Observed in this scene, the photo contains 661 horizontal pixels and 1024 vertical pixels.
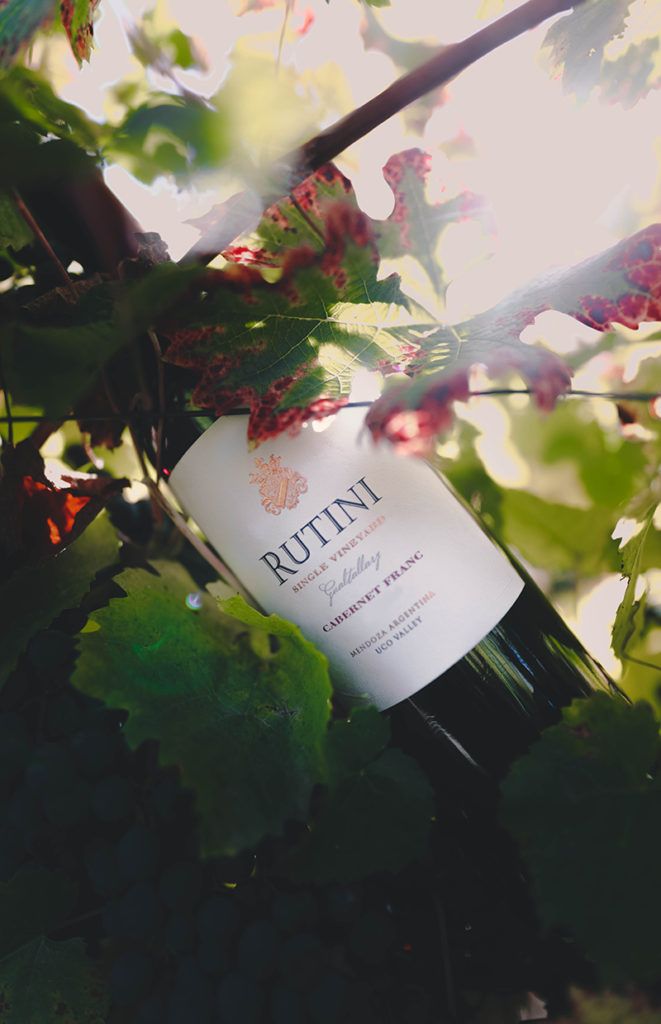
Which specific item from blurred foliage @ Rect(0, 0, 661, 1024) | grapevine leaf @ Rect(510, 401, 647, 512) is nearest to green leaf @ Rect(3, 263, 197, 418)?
blurred foliage @ Rect(0, 0, 661, 1024)

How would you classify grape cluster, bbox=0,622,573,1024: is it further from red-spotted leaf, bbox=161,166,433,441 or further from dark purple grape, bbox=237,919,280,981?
red-spotted leaf, bbox=161,166,433,441

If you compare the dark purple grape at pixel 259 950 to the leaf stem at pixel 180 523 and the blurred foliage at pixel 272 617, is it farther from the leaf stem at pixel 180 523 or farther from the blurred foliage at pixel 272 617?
the leaf stem at pixel 180 523

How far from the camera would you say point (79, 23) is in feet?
1.75

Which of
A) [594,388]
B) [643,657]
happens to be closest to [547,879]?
[643,657]

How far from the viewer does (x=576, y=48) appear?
0.59 m

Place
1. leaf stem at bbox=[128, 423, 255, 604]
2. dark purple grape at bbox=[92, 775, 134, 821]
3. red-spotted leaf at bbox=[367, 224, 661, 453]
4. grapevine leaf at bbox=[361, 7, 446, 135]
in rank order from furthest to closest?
grapevine leaf at bbox=[361, 7, 446, 135]
leaf stem at bbox=[128, 423, 255, 604]
dark purple grape at bbox=[92, 775, 134, 821]
red-spotted leaf at bbox=[367, 224, 661, 453]

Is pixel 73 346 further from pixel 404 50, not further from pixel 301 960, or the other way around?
pixel 404 50

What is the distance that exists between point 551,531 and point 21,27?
59 cm

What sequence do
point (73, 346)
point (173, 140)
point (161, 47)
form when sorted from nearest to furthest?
point (73, 346) < point (173, 140) < point (161, 47)

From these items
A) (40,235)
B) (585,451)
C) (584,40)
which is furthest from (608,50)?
(40,235)

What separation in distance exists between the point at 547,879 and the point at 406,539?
0.75ft

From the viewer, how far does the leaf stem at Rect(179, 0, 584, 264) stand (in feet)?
1.61

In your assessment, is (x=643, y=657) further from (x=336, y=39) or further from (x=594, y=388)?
(x=336, y=39)

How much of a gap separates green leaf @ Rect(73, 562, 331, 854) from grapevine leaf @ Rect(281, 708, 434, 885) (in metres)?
0.03
